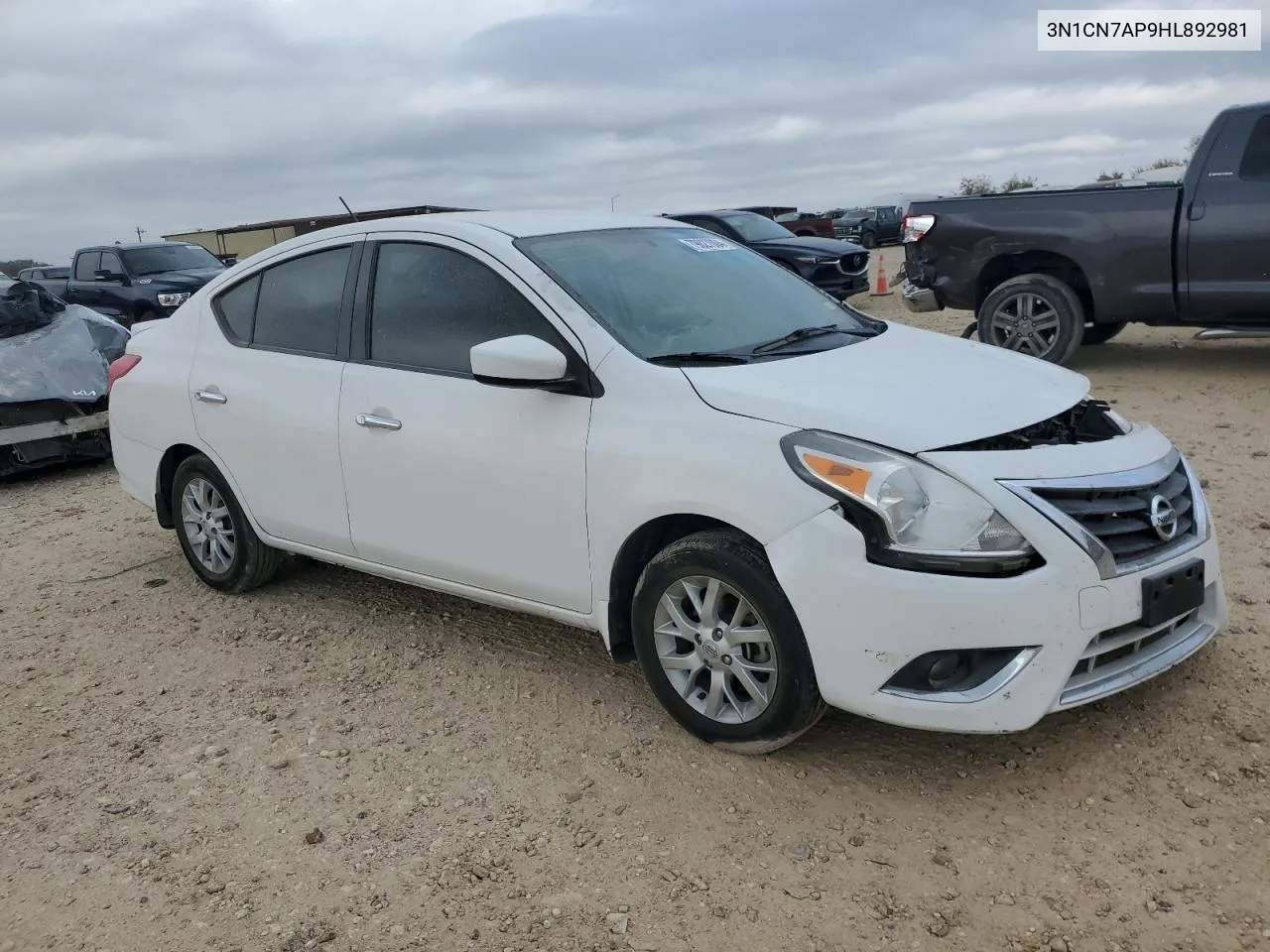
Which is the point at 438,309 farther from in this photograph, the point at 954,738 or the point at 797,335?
the point at 954,738

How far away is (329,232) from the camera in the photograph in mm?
4547

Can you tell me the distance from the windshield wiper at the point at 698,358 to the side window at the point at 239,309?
2170 mm

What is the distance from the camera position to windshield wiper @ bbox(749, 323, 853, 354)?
12.1 ft

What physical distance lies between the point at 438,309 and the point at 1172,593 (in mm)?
2633

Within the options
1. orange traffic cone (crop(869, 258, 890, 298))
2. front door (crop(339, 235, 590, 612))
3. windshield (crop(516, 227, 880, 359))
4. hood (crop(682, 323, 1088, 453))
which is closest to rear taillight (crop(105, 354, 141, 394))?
front door (crop(339, 235, 590, 612))

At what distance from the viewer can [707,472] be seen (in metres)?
3.14

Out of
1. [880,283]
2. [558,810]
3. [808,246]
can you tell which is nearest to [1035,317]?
[808,246]

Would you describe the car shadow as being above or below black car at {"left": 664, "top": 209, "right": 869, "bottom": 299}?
below

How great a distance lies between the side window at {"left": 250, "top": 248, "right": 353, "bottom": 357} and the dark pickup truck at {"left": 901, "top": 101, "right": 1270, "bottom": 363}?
19.6 ft

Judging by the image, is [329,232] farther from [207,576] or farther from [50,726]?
[50,726]

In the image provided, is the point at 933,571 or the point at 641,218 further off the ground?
the point at 641,218

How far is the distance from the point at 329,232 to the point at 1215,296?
6.45m

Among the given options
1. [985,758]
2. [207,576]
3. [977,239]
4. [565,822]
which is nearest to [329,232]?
[207,576]

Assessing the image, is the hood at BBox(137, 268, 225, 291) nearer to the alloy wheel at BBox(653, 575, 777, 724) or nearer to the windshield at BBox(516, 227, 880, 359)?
the windshield at BBox(516, 227, 880, 359)
